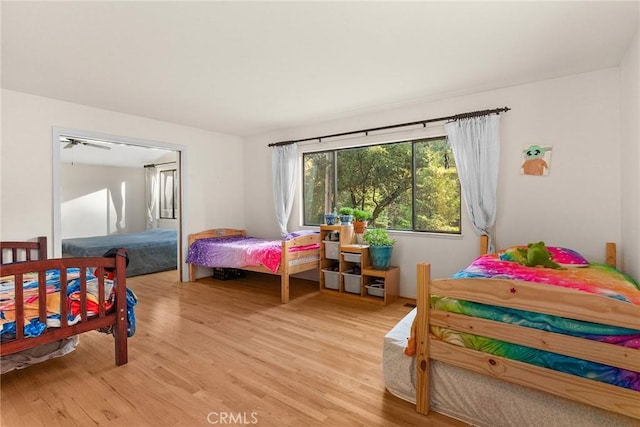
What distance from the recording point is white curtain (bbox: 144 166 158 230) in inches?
300

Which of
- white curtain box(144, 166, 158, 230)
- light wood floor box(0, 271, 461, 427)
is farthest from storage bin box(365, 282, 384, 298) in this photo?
Answer: white curtain box(144, 166, 158, 230)

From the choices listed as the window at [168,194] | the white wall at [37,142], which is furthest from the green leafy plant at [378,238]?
the window at [168,194]

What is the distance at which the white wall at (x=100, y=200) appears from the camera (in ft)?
22.5

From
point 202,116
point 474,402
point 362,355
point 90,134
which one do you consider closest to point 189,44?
point 202,116

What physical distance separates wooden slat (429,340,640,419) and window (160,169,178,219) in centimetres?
698

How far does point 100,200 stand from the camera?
24.1 ft

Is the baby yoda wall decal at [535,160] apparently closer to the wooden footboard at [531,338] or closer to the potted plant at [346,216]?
the potted plant at [346,216]

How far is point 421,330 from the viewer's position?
1.73m

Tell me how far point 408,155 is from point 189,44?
2.75 m

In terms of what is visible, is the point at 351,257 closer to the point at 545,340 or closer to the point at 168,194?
the point at 545,340

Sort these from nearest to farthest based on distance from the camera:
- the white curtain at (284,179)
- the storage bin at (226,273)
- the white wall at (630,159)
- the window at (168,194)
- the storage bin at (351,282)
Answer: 1. the white wall at (630,159)
2. the storage bin at (351,282)
3. the white curtain at (284,179)
4. the storage bin at (226,273)
5. the window at (168,194)

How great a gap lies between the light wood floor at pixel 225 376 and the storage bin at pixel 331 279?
618 mm

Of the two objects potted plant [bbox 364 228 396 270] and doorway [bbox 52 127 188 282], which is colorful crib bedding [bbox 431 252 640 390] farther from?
doorway [bbox 52 127 188 282]

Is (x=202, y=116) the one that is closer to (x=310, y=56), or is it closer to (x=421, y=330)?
(x=310, y=56)
